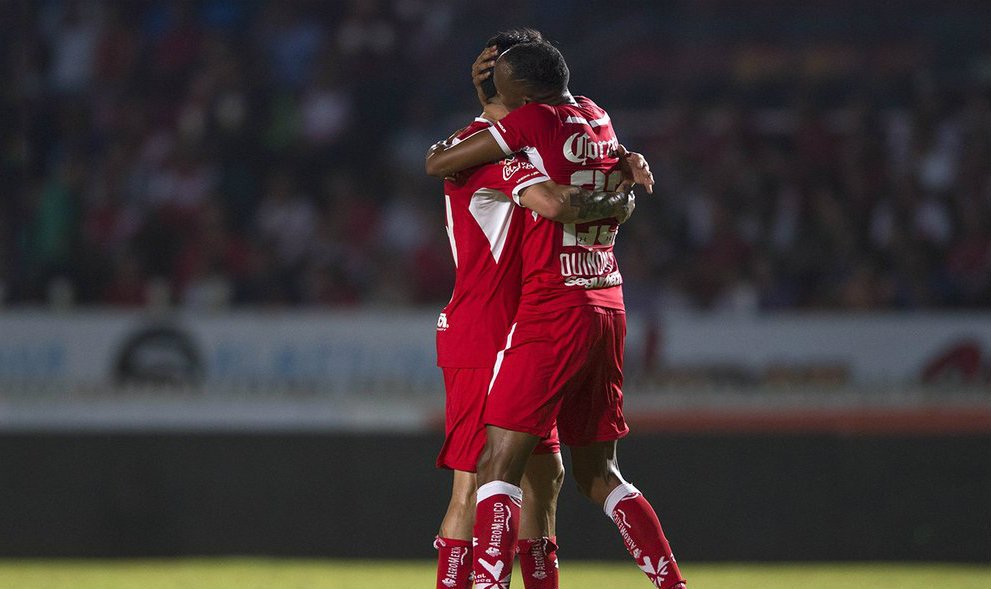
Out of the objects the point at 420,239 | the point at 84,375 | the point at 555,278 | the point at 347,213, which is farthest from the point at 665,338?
the point at 555,278

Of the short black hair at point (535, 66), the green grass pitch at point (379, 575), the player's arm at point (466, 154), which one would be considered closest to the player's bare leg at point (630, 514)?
the player's arm at point (466, 154)

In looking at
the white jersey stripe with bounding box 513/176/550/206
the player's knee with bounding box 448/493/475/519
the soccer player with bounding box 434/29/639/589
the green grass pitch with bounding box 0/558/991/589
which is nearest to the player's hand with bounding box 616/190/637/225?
the soccer player with bounding box 434/29/639/589

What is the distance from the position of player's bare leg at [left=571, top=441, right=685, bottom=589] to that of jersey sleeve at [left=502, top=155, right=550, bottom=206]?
2.66ft

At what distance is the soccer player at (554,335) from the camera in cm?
376

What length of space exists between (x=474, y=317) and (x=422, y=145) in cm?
576

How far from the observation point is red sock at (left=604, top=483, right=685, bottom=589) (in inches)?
154

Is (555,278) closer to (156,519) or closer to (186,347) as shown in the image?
(156,519)

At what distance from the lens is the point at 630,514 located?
3.94 metres

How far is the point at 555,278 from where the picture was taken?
387cm

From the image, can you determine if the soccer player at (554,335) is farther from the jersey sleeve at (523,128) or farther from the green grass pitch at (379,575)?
the green grass pitch at (379,575)

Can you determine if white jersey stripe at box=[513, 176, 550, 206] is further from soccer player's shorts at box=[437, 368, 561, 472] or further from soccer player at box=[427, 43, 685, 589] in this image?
Result: soccer player's shorts at box=[437, 368, 561, 472]

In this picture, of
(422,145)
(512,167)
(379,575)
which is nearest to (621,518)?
(512,167)

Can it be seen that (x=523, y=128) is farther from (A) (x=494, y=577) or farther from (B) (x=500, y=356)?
(A) (x=494, y=577)

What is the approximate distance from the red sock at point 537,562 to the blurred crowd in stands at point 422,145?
4.03 m
